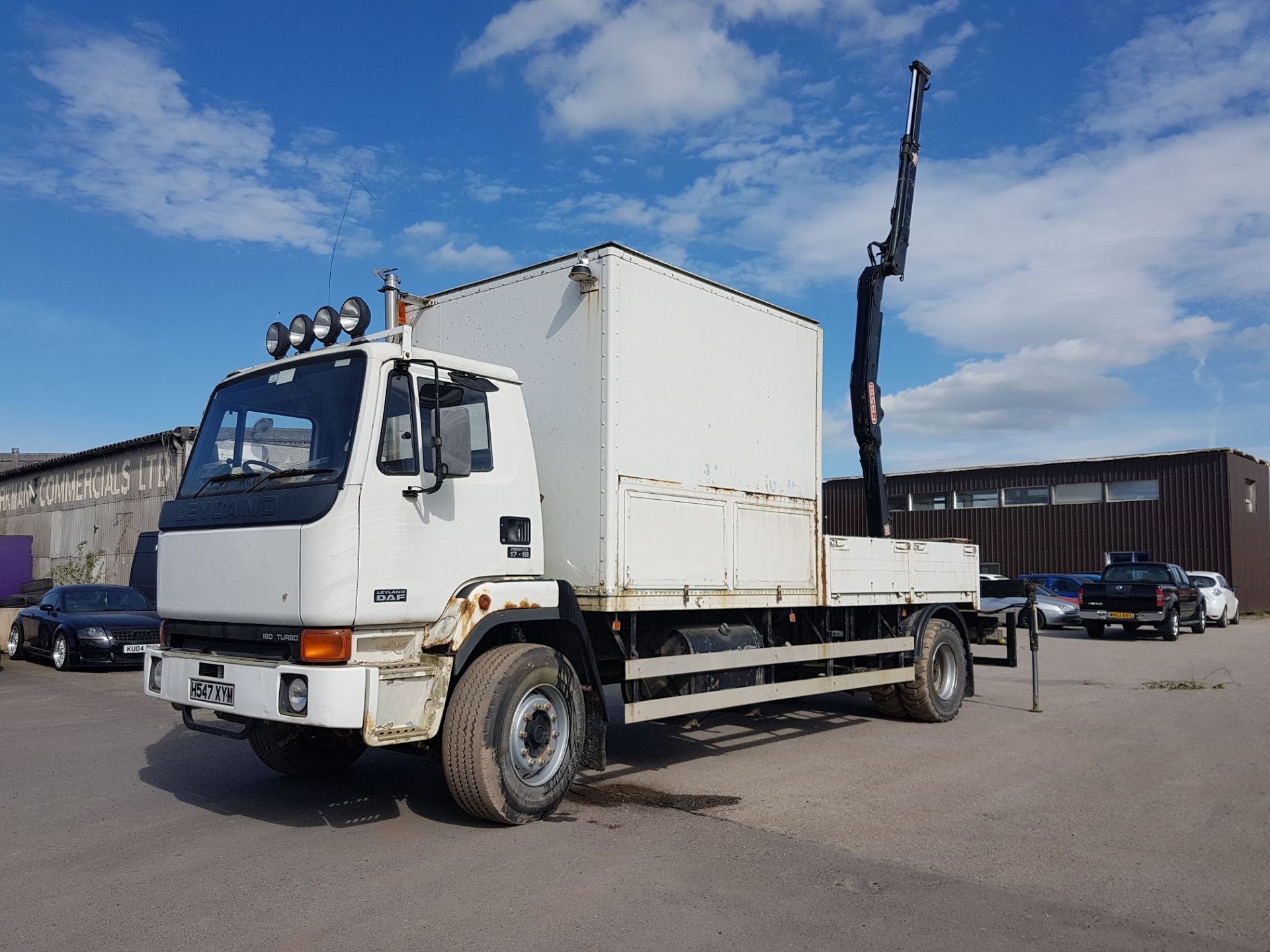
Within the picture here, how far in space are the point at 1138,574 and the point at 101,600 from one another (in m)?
21.6

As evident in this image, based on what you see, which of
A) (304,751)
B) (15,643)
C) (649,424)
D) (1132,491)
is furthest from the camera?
(1132,491)

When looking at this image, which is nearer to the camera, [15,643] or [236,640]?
[236,640]

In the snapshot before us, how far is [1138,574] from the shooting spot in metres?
23.3

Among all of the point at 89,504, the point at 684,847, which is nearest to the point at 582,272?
the point at 684,847

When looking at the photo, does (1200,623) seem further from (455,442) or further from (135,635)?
(455,442)

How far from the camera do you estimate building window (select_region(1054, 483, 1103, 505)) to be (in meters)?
33.4

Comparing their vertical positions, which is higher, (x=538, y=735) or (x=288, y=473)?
(x=288, y=473)

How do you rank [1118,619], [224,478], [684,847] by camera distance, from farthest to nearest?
[1118,619], [224,478], [684,847]

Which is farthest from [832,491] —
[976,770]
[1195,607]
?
[976,770]

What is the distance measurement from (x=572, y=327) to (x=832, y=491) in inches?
1346

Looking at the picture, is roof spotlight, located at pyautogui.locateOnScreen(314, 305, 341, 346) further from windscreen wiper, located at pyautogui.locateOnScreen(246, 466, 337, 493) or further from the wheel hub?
the wheel hub

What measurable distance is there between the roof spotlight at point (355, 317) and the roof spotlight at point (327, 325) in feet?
0.12

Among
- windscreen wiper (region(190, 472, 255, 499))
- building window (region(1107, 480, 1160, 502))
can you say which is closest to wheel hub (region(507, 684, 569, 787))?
windscreen wiper (region(190, 472, 255, 499))

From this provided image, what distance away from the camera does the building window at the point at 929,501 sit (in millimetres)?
36844
